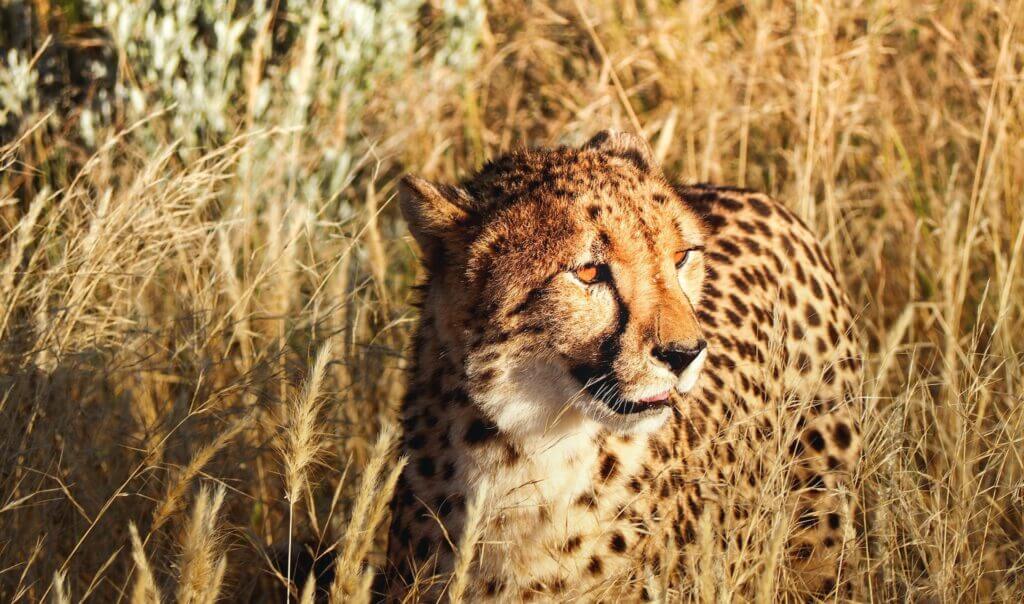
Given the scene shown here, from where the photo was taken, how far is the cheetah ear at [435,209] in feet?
7.08

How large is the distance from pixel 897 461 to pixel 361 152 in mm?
2393

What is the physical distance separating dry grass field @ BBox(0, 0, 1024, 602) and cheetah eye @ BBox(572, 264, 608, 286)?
0.47 meters

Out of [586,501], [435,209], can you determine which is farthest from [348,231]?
[586,501]

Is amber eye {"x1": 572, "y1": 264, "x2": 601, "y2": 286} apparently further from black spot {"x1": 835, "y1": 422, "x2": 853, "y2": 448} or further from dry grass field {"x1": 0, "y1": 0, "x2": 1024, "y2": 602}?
black spot {"x1": 835, "y1": 422, "x2": 853, "y2": 448}

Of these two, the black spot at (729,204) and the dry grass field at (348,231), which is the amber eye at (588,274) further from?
the black spot at (729,204)

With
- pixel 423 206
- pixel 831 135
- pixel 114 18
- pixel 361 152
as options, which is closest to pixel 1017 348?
pixel 831 135

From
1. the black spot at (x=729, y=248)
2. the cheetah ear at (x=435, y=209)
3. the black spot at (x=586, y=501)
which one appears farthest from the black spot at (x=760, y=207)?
the black spot at (x=586, y=501)

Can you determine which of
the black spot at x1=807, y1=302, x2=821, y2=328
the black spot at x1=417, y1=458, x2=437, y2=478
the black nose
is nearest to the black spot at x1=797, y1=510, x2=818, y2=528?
the black spot at x1=807, y1=302, x2=821, y2=328

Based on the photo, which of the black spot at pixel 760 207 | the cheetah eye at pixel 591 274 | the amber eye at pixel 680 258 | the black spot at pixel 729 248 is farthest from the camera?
the black spot at pixel 760 207

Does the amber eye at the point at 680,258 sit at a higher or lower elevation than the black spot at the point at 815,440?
higher

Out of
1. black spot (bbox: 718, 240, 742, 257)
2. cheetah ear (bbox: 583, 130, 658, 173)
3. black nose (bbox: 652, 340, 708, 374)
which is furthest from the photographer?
black spot (bbox: 718, 240, 742, 257)

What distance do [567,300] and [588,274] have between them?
6 centimetres

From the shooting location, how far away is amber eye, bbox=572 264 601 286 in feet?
6.66

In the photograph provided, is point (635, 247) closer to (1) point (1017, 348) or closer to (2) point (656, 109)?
(1) point (1017, 348)
